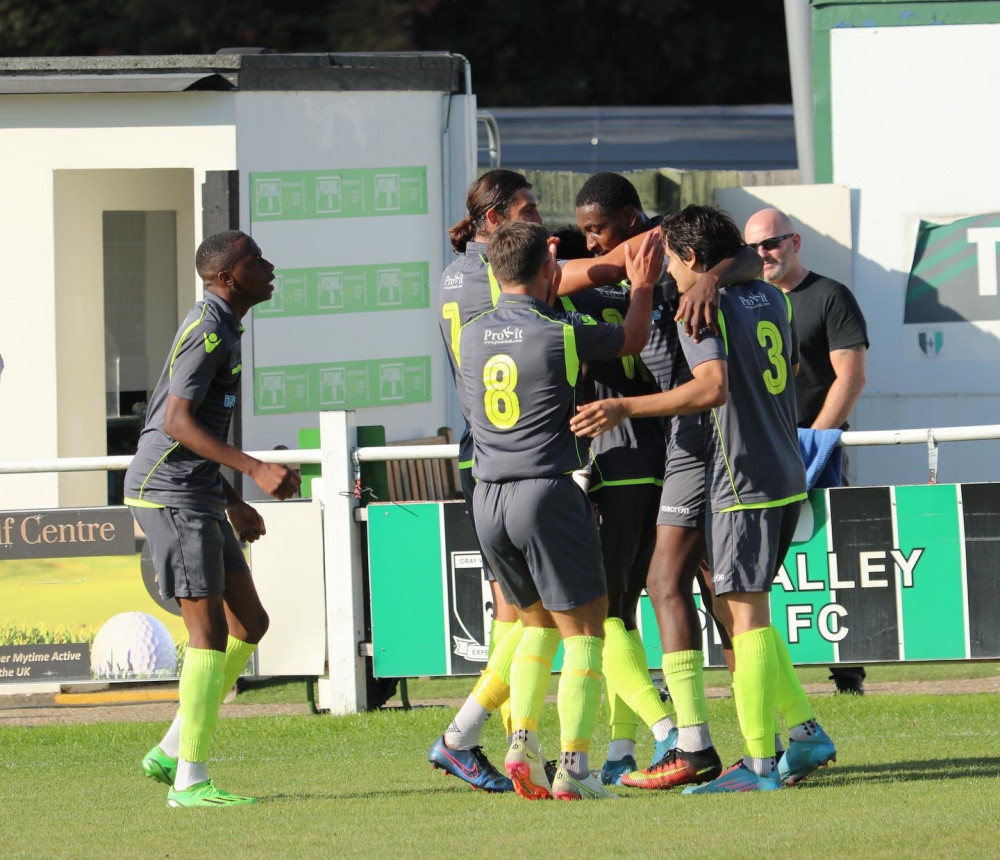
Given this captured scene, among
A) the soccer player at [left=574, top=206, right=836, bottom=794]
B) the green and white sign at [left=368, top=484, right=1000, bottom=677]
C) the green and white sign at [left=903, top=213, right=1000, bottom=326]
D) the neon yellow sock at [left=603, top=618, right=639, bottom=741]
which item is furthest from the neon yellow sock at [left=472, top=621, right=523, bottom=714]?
the green and white sign at [left=903, top=213, right=1000, bottom=326]

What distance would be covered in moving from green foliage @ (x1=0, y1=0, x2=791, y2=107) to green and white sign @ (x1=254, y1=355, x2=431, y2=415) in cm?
1348

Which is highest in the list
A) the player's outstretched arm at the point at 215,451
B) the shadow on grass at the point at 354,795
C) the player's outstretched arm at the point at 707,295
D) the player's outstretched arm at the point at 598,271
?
the player's outstretched arm at the point at 598,271

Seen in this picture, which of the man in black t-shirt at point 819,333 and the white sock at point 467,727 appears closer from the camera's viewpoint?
the white sock at point 467,727

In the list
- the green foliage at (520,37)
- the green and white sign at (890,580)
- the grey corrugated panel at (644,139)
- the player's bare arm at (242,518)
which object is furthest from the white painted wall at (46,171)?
the green foliage at (520,37)

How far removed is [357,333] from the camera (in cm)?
1202

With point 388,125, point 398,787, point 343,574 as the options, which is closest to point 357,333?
point 388,125

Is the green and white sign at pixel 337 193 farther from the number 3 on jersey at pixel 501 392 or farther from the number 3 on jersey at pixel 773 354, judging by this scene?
the number 3 on jersey at pixel 773 354

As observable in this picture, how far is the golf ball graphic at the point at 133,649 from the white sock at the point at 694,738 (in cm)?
366

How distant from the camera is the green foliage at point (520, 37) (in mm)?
25031

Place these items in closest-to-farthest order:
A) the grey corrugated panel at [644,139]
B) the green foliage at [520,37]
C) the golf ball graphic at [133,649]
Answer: the golf ball graphic at [133,649], the grey corrugated panel at [644,139], the green foliage at [520,37]

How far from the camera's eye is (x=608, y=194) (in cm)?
641

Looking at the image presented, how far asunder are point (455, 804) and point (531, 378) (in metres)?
1.52

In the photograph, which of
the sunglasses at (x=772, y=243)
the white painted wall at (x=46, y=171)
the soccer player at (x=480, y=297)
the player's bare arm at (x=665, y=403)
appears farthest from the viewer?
the white painted wall at (x=46, y=171)

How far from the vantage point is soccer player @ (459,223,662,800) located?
591 cm
